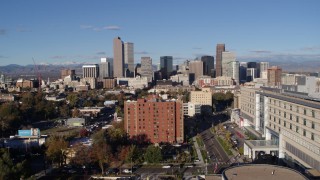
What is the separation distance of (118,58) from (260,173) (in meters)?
114

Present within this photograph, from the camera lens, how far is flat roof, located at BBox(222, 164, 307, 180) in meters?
11.4

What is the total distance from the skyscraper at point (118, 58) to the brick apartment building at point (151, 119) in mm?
95165

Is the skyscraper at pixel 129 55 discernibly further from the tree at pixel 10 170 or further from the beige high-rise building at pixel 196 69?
the tree at pixel 10 170

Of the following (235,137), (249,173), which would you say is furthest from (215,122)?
(249,173)

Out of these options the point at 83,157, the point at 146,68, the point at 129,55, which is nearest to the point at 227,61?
the point at 146,68

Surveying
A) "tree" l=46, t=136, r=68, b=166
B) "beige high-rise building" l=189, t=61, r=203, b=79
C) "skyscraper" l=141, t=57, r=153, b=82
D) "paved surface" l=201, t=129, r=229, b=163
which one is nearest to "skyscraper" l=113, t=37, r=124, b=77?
"skyscraper" l=141, t=57, r=153, b=82

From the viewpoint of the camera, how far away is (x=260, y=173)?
469 inches

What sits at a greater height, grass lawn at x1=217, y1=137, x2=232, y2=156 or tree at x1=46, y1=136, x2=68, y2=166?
tree at x1=46, y1=136, x2=68, y2=166

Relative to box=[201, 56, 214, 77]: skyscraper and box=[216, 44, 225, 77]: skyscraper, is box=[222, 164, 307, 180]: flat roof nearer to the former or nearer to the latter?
box=[216, 44, 225, 77]: skyscraper

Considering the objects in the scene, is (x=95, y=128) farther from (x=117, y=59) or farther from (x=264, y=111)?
(x=117, y=59)

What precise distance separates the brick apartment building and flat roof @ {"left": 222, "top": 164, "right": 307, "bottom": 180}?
14.5m

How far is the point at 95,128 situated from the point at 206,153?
13619mm

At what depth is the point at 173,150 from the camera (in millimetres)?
24953

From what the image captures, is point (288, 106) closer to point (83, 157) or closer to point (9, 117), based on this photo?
point (83, 157)
